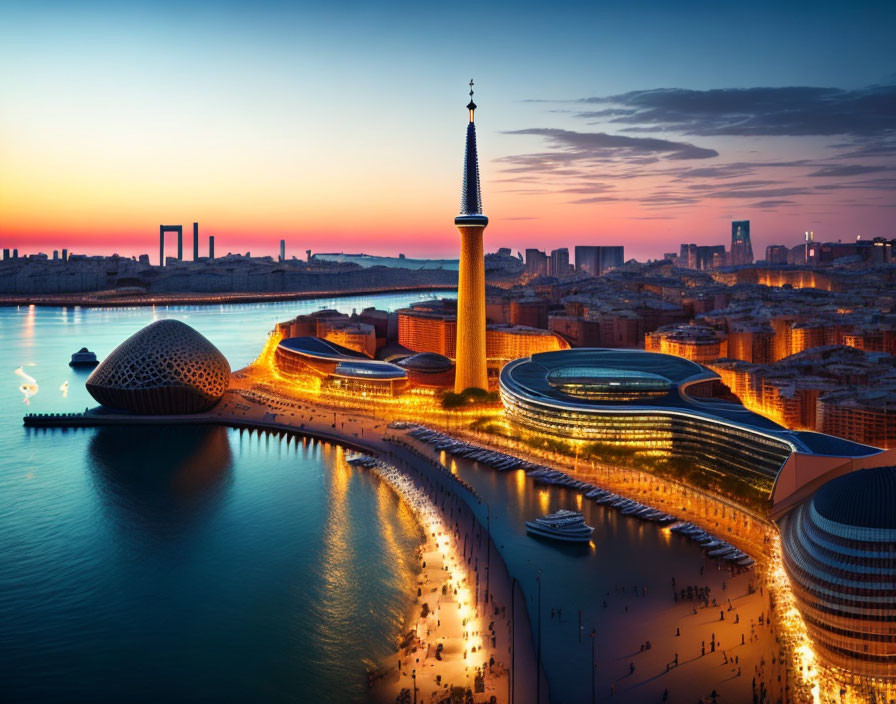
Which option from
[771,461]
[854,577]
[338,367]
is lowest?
[854,577]

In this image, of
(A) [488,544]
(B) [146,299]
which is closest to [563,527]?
(A) [488,544]

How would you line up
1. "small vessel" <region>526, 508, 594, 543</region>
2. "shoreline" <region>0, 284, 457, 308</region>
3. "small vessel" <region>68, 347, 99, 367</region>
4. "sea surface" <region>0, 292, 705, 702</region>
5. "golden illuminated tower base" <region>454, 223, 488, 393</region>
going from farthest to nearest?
1. "shoreline" <region>0, 284, 457, 308</region>
2. "small vessel" <region>68, 347, 99, 367</region>
3. "golden illuminated tower base" <region>454, 223, 488, 393</region>
4. "small vessel" <region>526, 508, 594, 543</region>
5. "sea surface" <region>0, 292, 705, 702</region>

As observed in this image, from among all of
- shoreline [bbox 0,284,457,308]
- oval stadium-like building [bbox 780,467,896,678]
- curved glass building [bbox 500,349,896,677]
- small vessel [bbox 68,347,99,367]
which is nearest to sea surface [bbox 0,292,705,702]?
oval stadium-like building [bbox 780,467,896,678]

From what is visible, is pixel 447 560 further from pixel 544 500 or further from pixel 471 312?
pixel 471 312

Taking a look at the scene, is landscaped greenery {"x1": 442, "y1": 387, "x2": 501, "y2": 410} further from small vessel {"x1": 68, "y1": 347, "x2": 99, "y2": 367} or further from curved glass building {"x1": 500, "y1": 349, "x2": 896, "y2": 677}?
small vessel {"x1": 68, "y1": 347, "x2": 99, "y2": 367}

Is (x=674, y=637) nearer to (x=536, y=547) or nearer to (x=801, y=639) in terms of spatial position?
(x=801, y=639)
